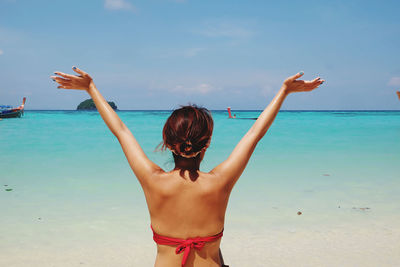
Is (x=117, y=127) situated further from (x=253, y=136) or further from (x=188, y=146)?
(x=253, y=136)

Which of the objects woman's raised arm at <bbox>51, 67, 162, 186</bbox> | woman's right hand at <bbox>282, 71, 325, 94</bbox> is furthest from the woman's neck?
woman's right hand at <bbox>282, 71, 325, 94</bbox>

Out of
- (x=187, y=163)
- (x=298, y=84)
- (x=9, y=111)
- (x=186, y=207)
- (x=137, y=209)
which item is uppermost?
(x=298, y=84)

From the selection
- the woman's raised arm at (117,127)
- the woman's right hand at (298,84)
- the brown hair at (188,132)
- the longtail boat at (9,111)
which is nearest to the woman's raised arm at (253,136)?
the woman's right hand at (298,84)

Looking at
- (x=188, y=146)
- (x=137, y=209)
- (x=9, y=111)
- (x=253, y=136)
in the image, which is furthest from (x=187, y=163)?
(x=9, y=111)

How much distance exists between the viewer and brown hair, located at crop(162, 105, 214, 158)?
5.03 ft

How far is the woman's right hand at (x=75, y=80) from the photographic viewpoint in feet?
6.32

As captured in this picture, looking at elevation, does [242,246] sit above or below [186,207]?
below

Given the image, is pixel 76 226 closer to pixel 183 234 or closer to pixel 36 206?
pixel 36 206

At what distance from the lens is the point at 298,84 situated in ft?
6.48

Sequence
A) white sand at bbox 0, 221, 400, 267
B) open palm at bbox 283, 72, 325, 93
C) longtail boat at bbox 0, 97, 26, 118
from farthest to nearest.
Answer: longtail boat at bbox 0, 97, 26, 118 → white sand at bbox 0, 221, 400, 267 → open palm at bbox 283, 72, 325, 93

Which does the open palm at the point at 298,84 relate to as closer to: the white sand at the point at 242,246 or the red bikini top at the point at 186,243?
the red bikini top at the point at 186,243

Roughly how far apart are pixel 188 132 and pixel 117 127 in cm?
48

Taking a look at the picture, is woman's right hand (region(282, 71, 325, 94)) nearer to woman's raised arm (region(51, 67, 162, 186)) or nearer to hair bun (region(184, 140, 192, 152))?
hair bun (region(184, 140, 192, 152))

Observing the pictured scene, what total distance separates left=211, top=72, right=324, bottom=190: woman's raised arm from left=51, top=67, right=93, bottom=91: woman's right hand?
86cm
